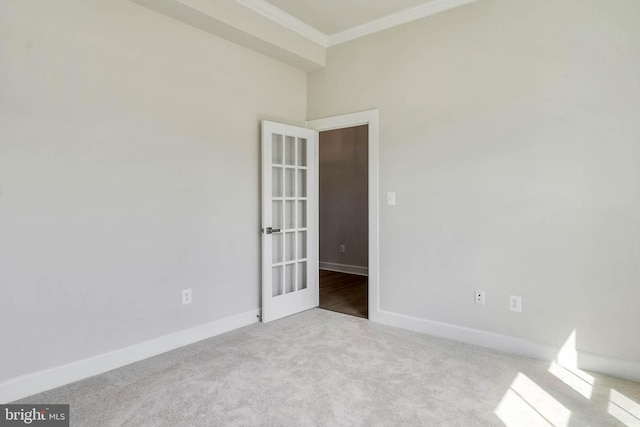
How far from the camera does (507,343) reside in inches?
113

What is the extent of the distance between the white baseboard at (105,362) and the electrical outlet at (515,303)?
234 centimetres

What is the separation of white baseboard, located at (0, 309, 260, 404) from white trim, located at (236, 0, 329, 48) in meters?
2.75

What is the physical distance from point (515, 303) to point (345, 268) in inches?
139

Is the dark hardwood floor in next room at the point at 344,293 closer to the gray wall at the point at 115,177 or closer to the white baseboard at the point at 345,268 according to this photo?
the white baseboard at the point at 345,268

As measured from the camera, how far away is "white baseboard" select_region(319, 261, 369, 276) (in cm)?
595

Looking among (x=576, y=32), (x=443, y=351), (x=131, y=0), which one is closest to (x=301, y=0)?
(x=131, y=0)

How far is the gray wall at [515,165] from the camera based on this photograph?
8.06ft

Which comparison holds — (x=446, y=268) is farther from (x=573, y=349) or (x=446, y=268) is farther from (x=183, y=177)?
(x=183, y=177)

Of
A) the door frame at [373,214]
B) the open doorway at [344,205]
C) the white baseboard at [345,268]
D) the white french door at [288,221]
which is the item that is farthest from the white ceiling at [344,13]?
the white baseboard at [345,268]

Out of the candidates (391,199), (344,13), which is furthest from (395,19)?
(391,199)

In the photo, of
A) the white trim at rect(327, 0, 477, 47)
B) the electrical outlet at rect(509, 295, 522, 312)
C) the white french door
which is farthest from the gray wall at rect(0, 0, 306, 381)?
the electrical outlet at rect(509, 295, 522, 312)

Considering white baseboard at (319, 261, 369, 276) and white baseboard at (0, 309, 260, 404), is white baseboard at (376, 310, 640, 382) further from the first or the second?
white baseboard at (319, 261, 369, 276)

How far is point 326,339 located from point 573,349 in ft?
6.01

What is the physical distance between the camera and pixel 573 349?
2.61m
